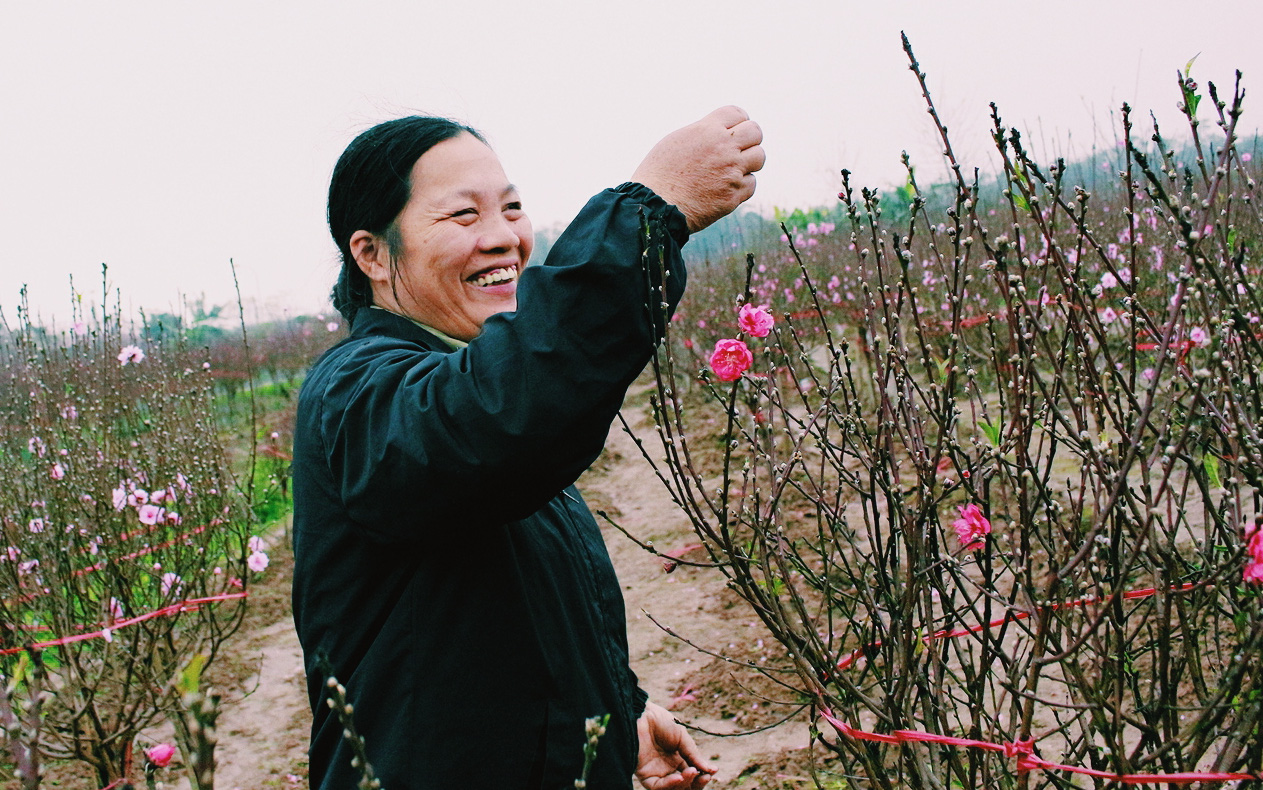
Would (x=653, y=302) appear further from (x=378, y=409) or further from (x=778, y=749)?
(x=778, y=749)

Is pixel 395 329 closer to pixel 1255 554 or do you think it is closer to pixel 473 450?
pixel 473 450

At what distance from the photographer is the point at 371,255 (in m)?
1.54

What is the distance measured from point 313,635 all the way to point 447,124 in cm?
90

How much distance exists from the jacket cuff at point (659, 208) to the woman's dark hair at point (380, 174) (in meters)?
0.50

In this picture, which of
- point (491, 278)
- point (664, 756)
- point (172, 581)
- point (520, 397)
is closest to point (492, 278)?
point (491, 278)

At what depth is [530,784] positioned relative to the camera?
1.27 metres

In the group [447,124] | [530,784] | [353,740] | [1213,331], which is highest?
[447,124]

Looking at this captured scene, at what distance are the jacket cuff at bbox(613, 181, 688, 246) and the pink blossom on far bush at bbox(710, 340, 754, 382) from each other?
35 centimetres

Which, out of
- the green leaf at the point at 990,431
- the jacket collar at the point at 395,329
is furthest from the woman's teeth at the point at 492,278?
the green leaf at the point at 990,431

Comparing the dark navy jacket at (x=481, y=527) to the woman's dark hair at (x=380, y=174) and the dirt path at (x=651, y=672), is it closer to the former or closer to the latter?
the woman's dark hair at (x=380, y=174)

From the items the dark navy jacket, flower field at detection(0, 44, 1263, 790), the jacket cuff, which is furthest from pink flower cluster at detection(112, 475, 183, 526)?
the jacket cuff

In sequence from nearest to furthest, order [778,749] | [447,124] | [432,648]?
[432,648], [447,124], [778,749]

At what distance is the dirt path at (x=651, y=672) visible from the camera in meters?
3.73

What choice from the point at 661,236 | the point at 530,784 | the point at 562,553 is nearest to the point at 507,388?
the point at 661,236
